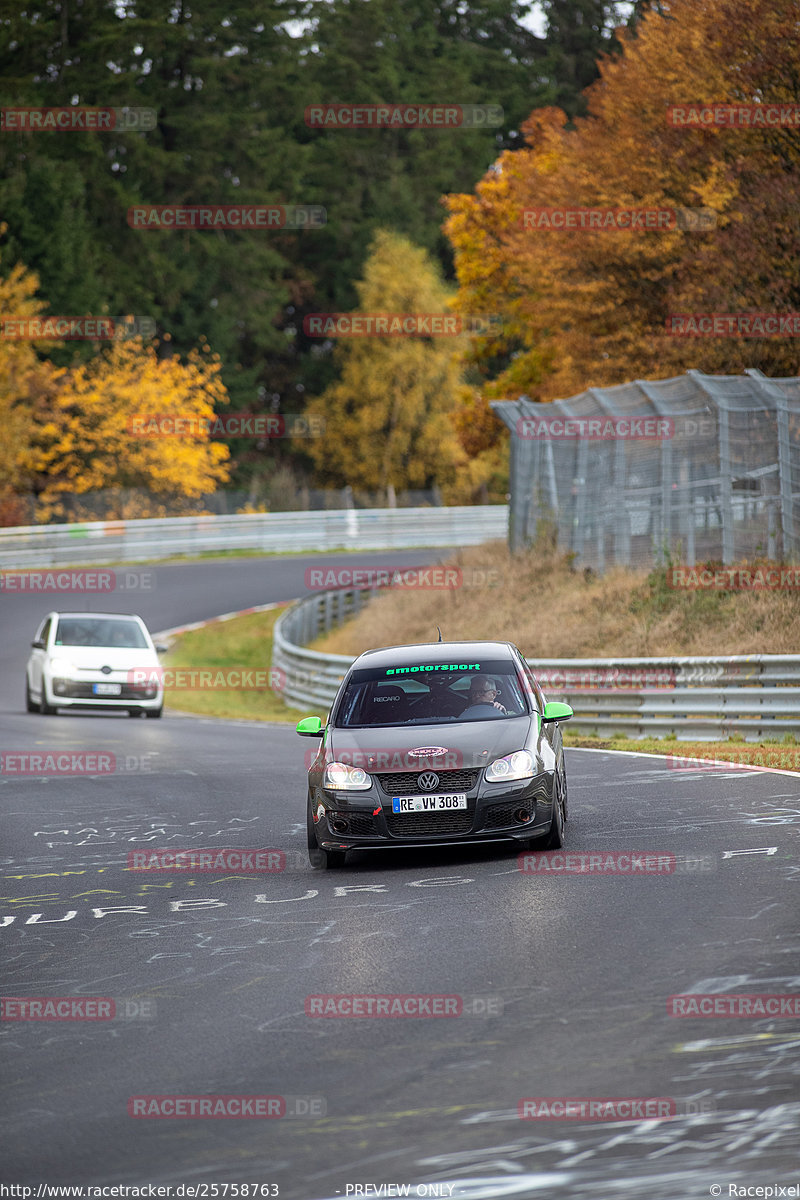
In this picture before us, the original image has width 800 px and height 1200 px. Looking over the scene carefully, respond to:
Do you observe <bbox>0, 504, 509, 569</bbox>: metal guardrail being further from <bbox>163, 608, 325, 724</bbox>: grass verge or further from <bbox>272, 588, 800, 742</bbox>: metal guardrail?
<bbox>272, 588, 800, 742</bbox>: metal guardrail

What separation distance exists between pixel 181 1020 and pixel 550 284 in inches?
1063

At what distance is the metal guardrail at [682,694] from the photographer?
60.8ft

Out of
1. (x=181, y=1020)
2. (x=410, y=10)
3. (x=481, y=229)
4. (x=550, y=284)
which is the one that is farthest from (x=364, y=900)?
(x=410, y=10)

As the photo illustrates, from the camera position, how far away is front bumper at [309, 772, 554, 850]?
10.8 metres

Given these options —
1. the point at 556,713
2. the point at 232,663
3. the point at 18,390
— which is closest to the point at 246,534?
the point at 18,390

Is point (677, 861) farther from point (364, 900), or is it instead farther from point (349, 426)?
point (349, 426)

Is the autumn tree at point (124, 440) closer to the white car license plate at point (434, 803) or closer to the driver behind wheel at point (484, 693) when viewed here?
the driver behind wheel at point (484, 693)

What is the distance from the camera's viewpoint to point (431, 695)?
474 inches

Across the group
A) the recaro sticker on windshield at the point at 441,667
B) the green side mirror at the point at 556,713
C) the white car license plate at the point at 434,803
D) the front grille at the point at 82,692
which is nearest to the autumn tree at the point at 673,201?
the front grille at the point at 82,692

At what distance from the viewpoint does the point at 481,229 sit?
4366 centimetres

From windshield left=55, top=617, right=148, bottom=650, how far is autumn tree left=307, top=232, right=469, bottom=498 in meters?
49.0

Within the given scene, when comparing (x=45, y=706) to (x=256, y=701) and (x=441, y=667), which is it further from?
(x=441, y=667)

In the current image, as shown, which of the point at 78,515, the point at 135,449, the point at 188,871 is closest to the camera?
the point at 188,871

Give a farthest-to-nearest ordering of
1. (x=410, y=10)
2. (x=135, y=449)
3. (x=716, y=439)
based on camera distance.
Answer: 1. (x=410, y=10)
2. (x=135, y=449)
3. (x=716, y=439)
